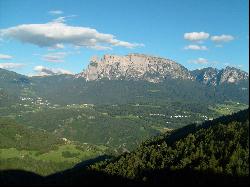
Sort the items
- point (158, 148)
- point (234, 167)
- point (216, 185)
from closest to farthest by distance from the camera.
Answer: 1. point (216, 185)
2. point (234, 167)
3. point (158, 148)

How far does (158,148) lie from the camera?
150000mm

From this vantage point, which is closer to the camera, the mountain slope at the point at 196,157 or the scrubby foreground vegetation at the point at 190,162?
the scrubby foreground vegetation at the point at 190,162

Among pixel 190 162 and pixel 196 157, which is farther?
pixel 196 157

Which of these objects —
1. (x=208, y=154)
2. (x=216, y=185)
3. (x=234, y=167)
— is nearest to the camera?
(x=216, y=185)

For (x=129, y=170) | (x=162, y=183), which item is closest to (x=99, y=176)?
(x=129, y=170)

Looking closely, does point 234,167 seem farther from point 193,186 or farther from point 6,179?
point 6,179

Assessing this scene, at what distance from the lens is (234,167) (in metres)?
97.6

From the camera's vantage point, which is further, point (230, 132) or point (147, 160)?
point (147, 160)

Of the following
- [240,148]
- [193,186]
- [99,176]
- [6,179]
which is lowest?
[6,179]

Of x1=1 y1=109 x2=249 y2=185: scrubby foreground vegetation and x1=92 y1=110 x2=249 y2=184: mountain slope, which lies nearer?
x1=1 y1=109 x2=249 y2=185: scrubby foreground vegetation

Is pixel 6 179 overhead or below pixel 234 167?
below

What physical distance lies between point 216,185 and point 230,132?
3441 cm

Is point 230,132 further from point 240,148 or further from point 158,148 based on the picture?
point 158,148

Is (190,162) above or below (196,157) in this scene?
below
